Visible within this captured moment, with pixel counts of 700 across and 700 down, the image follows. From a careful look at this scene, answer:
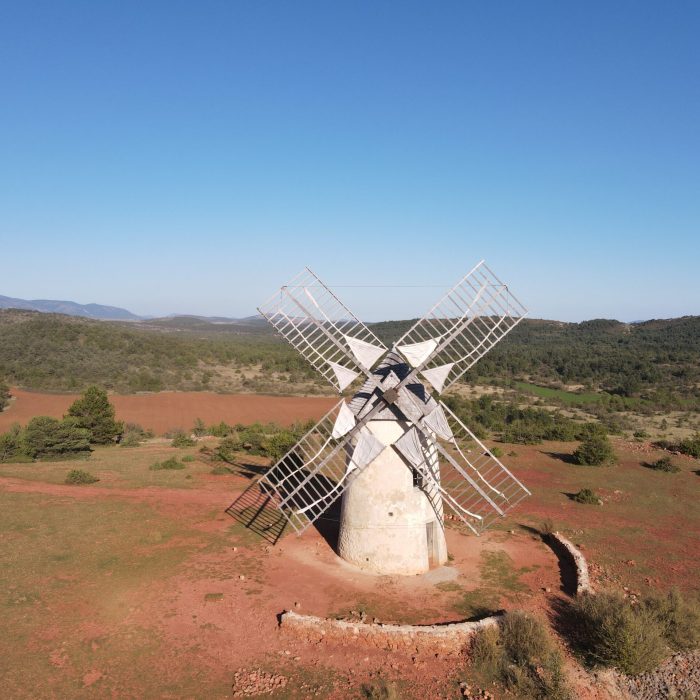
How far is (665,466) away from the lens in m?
23.9

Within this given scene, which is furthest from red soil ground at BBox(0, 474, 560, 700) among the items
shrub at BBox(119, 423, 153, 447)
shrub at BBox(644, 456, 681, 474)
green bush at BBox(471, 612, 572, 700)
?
shrub at BBox(119, 423, 153, 447)

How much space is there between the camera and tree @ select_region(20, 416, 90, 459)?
24906mm

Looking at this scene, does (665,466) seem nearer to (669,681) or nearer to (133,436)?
(669,681)

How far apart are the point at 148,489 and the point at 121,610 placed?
28.6 ft

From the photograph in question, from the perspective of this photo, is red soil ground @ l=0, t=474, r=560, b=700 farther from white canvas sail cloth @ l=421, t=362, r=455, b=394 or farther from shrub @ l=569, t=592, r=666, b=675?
white canvas sail cloth @ l=421, t=362, r=455, b=394

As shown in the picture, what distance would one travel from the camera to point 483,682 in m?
9.58

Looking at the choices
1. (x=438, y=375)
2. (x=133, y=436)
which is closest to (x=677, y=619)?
(x=438, y=375)

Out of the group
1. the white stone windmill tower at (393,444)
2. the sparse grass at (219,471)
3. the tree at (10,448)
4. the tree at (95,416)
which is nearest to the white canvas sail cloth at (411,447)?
the white stone windmill tower at (393,444)

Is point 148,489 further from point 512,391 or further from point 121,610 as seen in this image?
point 512,391

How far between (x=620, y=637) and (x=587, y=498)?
10.2 meters

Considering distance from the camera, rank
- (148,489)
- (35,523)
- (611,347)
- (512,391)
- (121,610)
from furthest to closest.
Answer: (611,347)
(512,391)
(148,489)
(35,523)
(121,610)

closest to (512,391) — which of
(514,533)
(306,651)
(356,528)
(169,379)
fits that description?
(169,379)

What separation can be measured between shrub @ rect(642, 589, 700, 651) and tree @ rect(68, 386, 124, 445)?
89.1ft

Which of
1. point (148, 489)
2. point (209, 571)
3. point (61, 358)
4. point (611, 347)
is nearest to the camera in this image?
point (209, 571)
